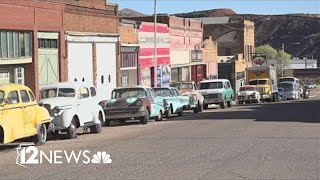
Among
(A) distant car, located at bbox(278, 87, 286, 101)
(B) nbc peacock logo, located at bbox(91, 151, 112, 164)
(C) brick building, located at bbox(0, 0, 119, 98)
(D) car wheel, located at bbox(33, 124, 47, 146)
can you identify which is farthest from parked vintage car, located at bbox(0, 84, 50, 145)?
(A) distant car, located at bbox(278, 87, 286, 101)

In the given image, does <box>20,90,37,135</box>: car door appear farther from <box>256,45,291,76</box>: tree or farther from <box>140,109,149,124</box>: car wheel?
<box>256,45,291,76</box>: tree

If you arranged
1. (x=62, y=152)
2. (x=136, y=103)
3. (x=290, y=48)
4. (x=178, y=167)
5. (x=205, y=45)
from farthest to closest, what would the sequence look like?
(x=290, y=48) < (x=205, y=45) < (x=136, y=103) < (x=62, y=152) < (x=178, y=167)

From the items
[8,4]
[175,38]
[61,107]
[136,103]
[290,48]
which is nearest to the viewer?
[61,107]

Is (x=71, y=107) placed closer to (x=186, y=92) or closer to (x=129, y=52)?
(x=186, y=92)

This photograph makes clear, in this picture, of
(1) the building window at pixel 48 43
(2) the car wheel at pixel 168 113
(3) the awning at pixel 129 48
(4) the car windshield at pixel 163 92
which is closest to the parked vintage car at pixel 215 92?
(3) the awning at pixel 129 48

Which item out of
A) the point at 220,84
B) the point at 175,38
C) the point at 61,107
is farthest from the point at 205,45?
the point at 61,107

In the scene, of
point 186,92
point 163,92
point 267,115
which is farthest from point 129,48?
point 267,115

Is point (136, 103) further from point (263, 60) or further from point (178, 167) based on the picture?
point (263, 60)

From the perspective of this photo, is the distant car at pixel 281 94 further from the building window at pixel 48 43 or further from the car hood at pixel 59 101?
the car hood at pixel 59 101

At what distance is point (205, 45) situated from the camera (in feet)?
219

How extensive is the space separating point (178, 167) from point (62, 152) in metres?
4.34

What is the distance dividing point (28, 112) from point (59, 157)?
2.91 metres

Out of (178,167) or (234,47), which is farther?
(234,47)

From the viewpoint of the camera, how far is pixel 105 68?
38.7 meters
